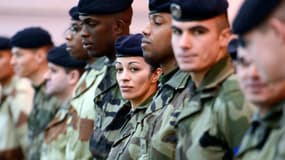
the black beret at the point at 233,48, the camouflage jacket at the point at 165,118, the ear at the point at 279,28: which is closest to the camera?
the ear at the point at 279,28

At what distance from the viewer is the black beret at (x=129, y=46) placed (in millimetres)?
7156

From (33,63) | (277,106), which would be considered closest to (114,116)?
(277,106)

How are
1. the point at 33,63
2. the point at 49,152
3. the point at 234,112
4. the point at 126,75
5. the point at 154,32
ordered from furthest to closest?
the point at 33,63 < the point at 49,152 < the point at 126,75 < the point at 154,32 < the point at 234,112

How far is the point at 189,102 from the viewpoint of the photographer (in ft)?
18.7

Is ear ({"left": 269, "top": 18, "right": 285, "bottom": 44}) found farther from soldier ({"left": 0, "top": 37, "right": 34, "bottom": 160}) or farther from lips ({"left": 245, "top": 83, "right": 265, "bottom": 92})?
soldier ({"left": 0, "top": 37, "right": 34, "bottom": 160})

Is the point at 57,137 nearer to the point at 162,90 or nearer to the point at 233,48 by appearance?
the point at 162,90

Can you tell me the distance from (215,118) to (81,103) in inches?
125

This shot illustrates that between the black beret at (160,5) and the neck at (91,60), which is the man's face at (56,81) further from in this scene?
the black beret at (160,5)

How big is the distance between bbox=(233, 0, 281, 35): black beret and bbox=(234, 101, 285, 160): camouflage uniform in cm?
32

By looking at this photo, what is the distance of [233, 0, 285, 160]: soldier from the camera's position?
181 inches

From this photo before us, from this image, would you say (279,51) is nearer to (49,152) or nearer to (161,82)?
(161,82)

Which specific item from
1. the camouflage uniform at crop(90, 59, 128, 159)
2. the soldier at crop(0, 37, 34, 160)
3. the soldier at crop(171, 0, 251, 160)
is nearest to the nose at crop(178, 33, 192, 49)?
the soldier at crop(171, 0, 251, 160)

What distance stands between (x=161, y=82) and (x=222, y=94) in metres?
1.14

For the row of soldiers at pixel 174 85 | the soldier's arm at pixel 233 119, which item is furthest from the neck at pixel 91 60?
the soldier's arm at pixel 233 119
